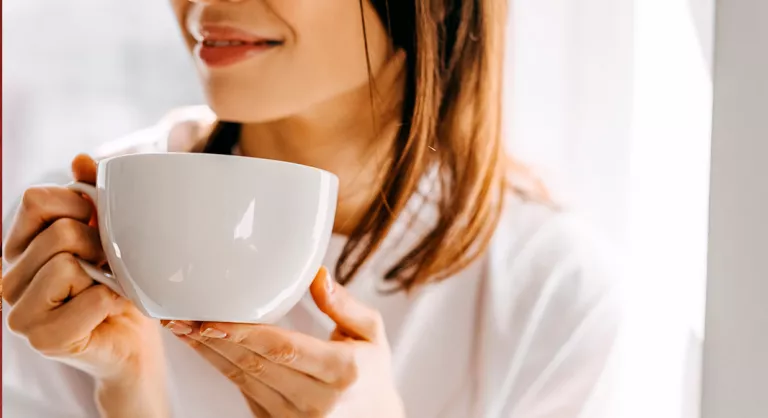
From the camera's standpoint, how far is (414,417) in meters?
0.54

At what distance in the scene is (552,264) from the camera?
563mm

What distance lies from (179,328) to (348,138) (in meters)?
0.20

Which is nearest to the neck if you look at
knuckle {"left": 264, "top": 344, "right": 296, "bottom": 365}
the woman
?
the woman

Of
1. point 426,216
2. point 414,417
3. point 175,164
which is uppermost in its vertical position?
Result: point 175,164

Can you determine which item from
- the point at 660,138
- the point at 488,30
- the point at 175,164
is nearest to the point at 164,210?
the point at 175,164

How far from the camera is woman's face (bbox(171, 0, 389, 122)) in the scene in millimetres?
541

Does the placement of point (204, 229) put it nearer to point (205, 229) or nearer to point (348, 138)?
point (205, 229)

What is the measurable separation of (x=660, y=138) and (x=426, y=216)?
0.70ft

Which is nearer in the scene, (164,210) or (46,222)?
(164,210)

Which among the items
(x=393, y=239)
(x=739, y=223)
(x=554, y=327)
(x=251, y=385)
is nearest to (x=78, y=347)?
(x=251, y=385)

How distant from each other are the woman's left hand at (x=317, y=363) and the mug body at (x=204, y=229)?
0.05 m

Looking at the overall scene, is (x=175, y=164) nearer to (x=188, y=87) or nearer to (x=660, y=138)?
(x=188, y=87)

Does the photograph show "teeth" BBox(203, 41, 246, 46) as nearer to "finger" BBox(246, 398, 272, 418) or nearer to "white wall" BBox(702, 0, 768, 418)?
"finger" BBox(246, 398, 272, 418)

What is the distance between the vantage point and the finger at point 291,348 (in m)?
0.46
